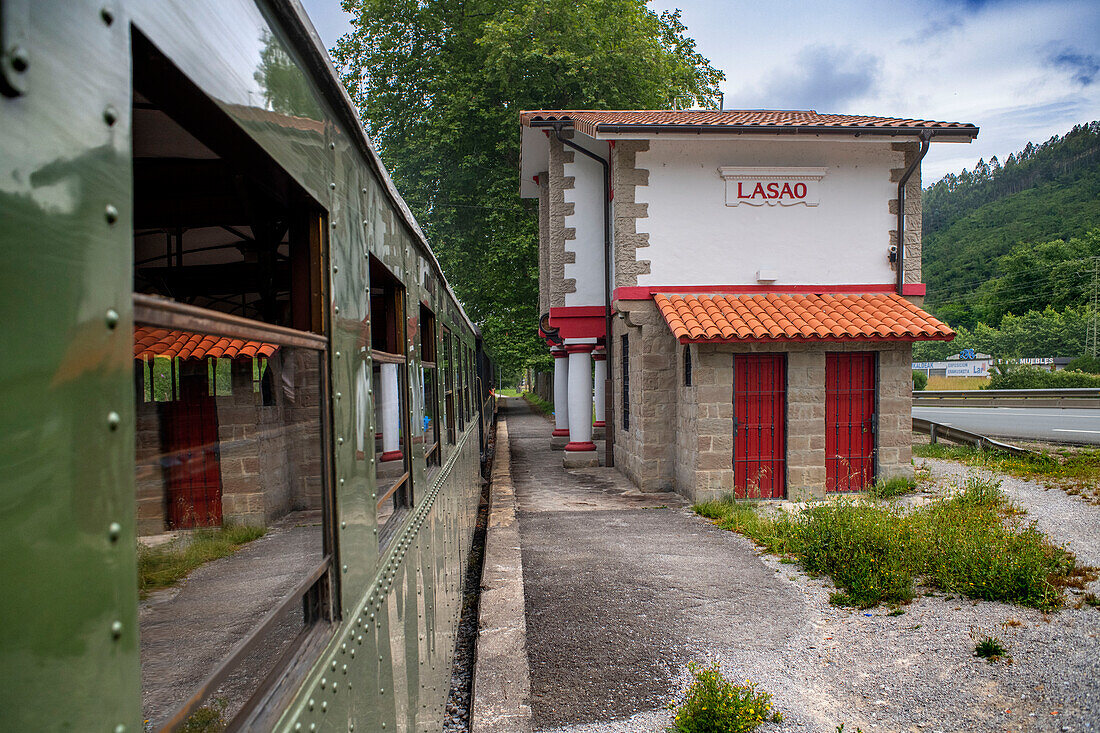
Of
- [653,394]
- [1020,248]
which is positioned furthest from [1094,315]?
[653,394]

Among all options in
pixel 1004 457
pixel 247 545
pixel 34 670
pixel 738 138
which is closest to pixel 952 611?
pixel 247 545

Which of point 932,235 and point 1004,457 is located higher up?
point 932,235

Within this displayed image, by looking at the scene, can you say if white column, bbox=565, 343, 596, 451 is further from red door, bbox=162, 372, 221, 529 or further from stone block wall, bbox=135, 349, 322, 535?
red door, bbox=162, 372, 221, 529

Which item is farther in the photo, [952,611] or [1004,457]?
[1004,457]

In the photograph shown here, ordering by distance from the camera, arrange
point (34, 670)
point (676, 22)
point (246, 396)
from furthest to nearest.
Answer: point (676, 22) < point (246, 396) < point (34, 670)

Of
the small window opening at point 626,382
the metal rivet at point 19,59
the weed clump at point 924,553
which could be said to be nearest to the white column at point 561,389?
the small window opening at point 626,382

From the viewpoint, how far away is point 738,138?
9727mm

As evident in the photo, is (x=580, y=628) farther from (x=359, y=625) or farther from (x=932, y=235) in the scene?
(x=932, y=235)

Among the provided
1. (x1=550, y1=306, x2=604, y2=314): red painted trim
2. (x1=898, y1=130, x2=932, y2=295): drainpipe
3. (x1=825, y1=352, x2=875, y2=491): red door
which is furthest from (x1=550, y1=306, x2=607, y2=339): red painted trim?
(x1=898, y1=130, x2=932, y2=295): drainpipe

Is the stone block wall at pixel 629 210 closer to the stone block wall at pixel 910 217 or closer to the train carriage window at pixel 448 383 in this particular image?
the stone block wall at pixel 910 217

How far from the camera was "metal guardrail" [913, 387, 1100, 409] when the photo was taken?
23.4 metres

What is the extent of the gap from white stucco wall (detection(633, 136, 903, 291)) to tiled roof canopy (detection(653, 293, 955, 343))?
41 cm

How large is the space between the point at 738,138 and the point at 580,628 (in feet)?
23.8

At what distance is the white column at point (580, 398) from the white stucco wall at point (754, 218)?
11.9ft
